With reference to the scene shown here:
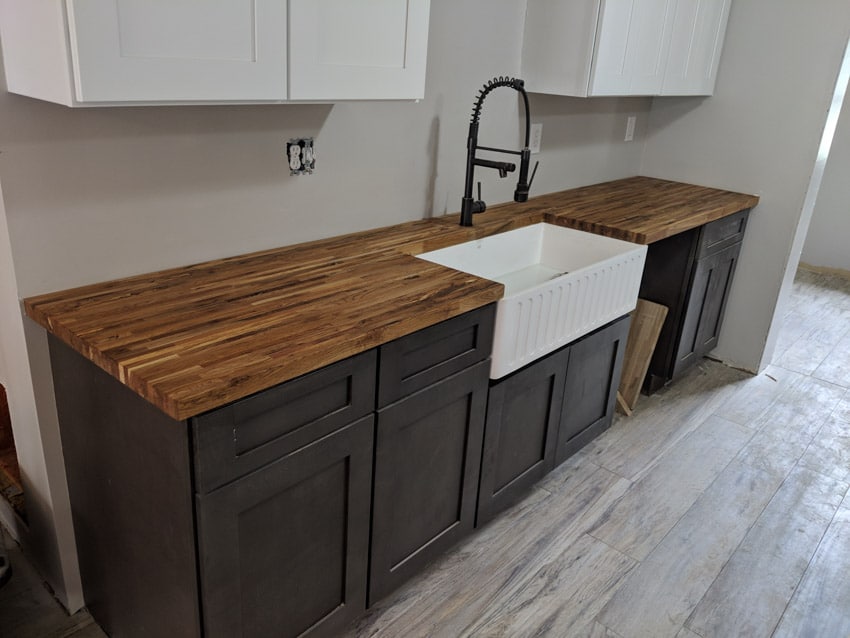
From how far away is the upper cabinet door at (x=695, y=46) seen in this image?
2.91 m

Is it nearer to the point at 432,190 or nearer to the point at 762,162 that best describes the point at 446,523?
the point at 432,190

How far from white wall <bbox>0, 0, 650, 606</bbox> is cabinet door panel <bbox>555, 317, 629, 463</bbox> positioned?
75 centimetres

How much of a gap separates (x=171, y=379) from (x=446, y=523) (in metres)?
1.05

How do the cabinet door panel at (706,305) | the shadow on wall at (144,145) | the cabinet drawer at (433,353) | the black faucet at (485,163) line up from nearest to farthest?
the shadow on wall at (144,145) → the cabinet drawer at (433,353) → the black faucet at (485,163) → the cabinet door panel at (706,305)

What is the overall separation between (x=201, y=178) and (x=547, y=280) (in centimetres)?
128

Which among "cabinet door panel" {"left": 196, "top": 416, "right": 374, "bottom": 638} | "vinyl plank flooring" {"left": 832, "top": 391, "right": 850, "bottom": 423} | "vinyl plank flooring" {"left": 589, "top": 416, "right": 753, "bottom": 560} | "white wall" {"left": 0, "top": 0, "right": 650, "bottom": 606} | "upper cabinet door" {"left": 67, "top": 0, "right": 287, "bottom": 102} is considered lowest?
"vinyl plank flooring" {"left": 589, "top": 416, "right": 753, "bottom": 560}

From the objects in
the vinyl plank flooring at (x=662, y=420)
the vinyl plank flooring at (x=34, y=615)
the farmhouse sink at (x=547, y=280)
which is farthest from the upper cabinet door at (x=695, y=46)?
the vinyl plank flooring at (x=34, y=615)

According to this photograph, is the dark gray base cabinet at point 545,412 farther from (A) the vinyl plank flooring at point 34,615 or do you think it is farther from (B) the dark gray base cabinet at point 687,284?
(A) the vinyl plank flooring at point 34,615

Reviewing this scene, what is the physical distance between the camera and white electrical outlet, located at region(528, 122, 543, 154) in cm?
282

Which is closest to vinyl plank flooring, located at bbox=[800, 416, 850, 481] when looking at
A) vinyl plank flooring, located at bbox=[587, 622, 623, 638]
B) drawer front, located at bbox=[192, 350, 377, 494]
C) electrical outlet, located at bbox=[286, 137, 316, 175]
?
vinyl plank flooring, located at bbox=[587, 622, 623, 638]

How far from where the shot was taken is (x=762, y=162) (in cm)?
325

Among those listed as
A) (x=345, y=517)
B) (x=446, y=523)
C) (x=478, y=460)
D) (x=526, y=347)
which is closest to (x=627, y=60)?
(x=526, y=347)

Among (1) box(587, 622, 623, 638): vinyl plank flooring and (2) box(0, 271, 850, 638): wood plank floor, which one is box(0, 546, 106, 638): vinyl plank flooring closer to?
(2) box(0, 271, 850, 638): wood plank floor

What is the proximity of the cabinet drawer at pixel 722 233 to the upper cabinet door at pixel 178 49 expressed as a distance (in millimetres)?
2152
